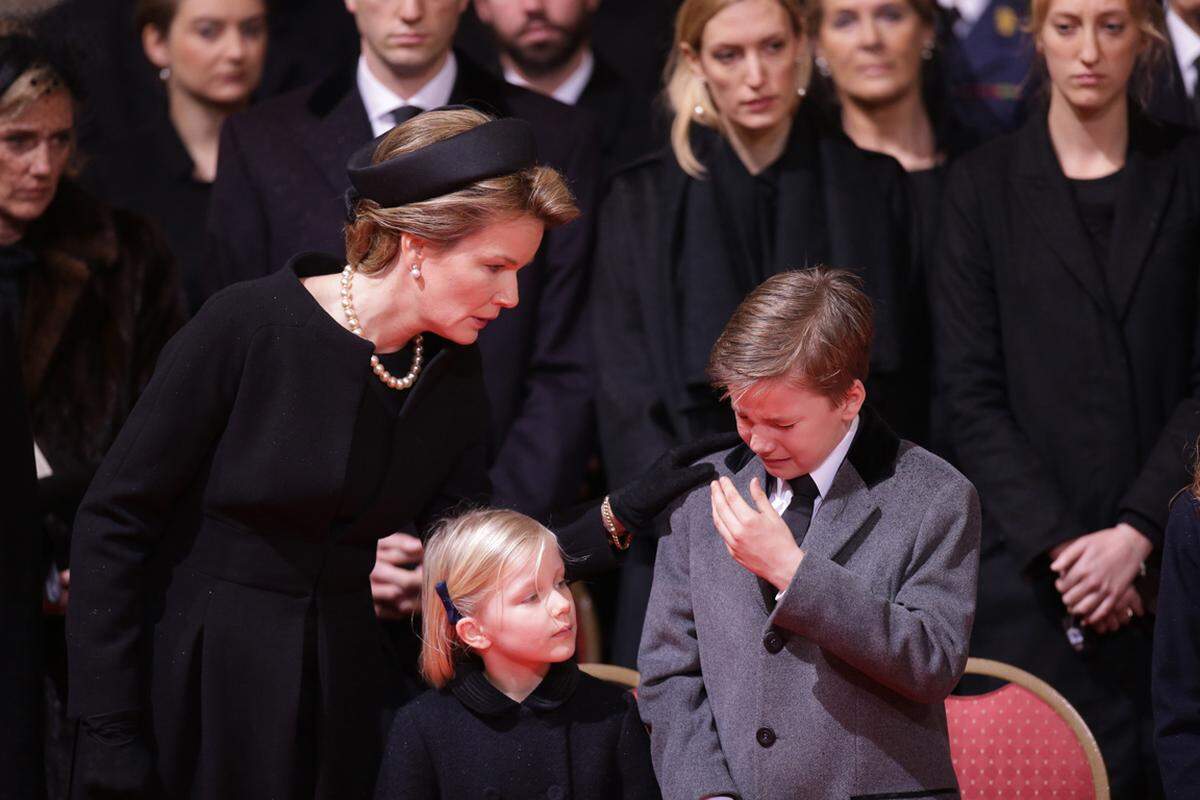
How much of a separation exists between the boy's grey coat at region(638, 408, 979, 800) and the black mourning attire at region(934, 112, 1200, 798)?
1.15 meters

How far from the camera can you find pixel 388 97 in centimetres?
429

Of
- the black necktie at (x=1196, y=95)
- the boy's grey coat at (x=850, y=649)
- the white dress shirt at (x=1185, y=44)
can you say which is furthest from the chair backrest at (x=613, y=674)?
the white dress shirt at (x=1185, y=44)

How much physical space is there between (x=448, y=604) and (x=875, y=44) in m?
2.22

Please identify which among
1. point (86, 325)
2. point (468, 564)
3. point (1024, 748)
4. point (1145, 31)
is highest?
point (1145, 31)

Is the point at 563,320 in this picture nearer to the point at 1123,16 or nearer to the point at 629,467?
the point at 629,467

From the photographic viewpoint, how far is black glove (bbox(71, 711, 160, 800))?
115 inches

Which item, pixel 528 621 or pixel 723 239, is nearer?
pixel 528 621

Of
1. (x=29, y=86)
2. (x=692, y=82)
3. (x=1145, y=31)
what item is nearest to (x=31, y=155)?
(x=29, y=86)

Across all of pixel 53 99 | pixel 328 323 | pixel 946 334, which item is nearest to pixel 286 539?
pixel 328 323

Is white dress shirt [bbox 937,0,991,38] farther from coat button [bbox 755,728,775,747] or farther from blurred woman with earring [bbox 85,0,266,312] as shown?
coat button [bbox 755,728,775,747]

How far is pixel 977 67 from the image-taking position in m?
4.91

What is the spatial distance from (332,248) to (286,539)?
1229mm

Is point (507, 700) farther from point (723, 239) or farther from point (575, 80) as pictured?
point (575, 80)

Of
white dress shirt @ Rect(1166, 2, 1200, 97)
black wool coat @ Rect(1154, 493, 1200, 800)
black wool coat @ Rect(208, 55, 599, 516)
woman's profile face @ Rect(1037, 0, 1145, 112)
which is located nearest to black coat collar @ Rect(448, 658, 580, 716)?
black wool coat @ Rect(1154, 493, 1200, 800)
